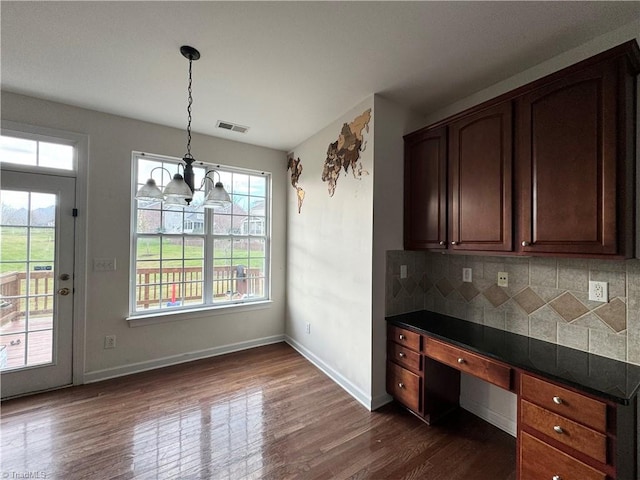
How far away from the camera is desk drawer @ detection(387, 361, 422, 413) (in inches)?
86.0

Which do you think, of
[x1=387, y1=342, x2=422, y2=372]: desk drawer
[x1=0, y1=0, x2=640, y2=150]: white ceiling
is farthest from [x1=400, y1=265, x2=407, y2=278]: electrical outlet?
[x1=0, y1=0, x2=640, y2=150]: white ceiling

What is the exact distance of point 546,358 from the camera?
5.32ft

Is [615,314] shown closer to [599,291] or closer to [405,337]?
[599,291]

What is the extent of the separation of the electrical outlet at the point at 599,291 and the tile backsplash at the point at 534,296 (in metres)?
0.02

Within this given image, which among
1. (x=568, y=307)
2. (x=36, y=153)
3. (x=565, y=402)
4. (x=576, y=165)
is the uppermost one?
(x=36, y=153)

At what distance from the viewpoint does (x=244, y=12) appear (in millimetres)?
1520

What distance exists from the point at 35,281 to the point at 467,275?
3.97m

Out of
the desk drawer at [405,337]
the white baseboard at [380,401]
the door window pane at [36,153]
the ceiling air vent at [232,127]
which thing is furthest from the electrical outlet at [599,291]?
the door window pane at [36,153]

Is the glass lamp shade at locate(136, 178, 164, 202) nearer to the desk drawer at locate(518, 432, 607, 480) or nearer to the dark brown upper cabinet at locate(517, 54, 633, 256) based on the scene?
the dark brown upper cabinet at locate(517, 54, 633, 256)

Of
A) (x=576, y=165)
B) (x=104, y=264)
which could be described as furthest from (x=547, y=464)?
(x=104, y=264)

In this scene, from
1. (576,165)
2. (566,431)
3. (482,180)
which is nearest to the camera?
(566,431)

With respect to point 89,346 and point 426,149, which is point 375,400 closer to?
point 426,149

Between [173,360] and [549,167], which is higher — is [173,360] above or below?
below

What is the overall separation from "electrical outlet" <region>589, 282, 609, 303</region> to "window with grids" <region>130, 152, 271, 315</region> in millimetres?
3290
